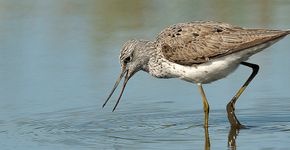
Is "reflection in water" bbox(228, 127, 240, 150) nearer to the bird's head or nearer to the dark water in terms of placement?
the dark water

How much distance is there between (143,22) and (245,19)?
6.06 ft

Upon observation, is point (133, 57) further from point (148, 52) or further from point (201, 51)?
point (201, 51)

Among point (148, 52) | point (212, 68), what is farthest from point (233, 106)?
point (148, 52)

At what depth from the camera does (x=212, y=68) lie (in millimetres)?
11836

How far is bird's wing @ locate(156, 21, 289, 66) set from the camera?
11633 millimetres

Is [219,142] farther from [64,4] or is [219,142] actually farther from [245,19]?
[64,4]

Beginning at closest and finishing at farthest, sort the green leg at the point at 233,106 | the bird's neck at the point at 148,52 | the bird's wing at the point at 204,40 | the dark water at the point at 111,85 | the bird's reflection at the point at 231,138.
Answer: the bird's reflection at the point at 231,138
the dark water at the point at 111,85
the bird's wing at the point at 204,40
the green leg at the point at 233,106
the bird's neck at the point at 148,52

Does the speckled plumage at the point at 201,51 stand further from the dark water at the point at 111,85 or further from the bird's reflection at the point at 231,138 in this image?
the dark water at the point at 111,85

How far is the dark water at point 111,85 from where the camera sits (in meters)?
11.5

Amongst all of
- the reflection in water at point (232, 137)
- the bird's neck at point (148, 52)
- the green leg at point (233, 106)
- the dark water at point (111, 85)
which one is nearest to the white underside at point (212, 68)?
the bird's neck at point (148, 52)

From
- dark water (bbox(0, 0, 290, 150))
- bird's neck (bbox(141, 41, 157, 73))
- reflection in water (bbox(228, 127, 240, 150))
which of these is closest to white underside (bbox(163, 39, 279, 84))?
bird's neck (bbox(141, 41, 157, 73))

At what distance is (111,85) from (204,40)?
2139mm

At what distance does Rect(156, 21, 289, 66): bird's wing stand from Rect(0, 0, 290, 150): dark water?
86cm

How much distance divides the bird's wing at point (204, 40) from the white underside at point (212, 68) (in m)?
0.07
